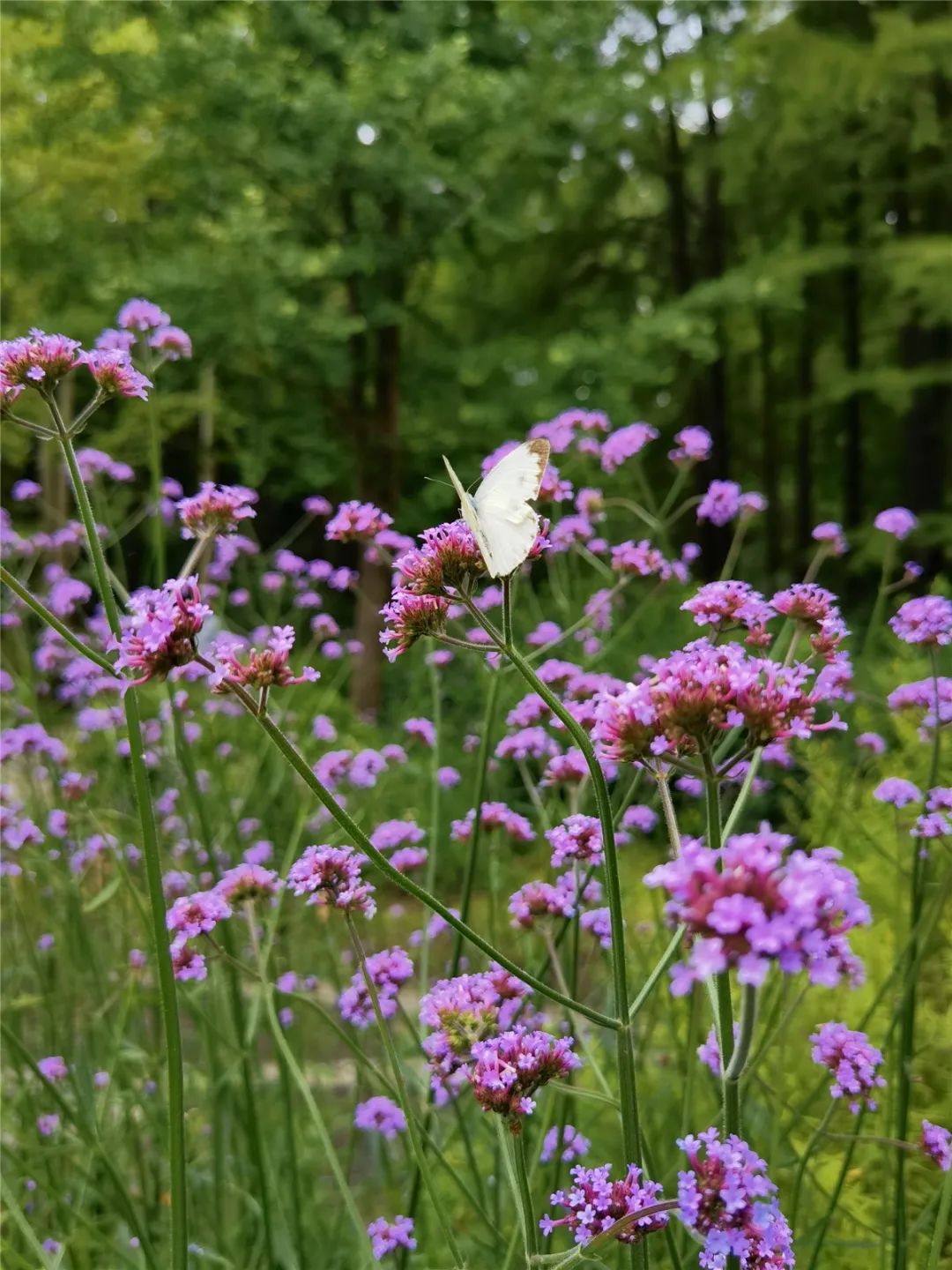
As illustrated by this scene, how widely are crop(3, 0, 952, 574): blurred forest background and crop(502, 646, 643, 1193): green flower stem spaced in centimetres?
643

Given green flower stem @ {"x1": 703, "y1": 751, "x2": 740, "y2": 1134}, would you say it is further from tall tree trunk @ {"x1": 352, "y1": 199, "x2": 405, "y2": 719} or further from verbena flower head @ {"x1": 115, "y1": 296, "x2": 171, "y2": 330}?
tall tree trunk @ {"x1": 352, "y1": 199, "x2": 405, "y2": 719}

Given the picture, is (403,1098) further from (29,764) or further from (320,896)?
(29,764)

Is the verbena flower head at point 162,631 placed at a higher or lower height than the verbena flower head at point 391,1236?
higher

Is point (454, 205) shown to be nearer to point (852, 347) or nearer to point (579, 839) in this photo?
point (852, 347)

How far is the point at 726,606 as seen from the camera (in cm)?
126

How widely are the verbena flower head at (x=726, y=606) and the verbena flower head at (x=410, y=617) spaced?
1.04 ft

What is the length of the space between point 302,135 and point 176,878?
6.23 metres

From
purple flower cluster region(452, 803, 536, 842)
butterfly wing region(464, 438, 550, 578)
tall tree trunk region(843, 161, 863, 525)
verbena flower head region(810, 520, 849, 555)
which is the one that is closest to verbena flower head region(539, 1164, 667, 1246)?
butterfly wing region(464, 438, 550, 578)

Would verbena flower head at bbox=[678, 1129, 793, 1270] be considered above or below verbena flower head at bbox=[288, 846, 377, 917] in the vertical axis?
below

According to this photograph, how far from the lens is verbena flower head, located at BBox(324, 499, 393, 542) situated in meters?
1.76

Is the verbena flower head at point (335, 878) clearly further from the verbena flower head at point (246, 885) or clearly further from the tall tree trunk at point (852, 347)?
the tall tree trunk at point (852, 347)

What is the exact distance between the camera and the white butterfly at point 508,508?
3.71 ft

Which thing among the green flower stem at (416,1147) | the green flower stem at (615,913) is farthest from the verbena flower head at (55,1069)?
the green flower stem at (615,913)

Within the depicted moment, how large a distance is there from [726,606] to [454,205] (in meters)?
7.37
